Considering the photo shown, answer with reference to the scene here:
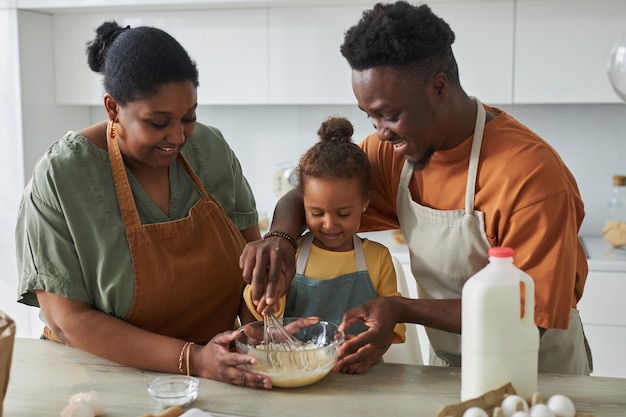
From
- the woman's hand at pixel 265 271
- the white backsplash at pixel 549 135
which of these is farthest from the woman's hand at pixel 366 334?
the white backsplash at pixel 549 135

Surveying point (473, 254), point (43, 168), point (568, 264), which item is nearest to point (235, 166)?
point (43, 168)

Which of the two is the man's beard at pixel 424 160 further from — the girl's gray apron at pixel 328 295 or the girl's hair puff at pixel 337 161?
the girl's gray apron at pixel 328 295

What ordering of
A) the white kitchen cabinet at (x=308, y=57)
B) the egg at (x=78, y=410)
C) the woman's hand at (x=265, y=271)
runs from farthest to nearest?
the white kitchen cabinet at (x=308, y=57)
the woman's hand at (x=265, y=271)
the egg at (x=78, y=410)

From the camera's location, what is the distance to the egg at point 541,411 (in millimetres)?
1207

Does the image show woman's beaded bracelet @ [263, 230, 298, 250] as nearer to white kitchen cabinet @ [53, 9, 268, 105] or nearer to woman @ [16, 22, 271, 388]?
woman @ [16, 22, 271, 388]

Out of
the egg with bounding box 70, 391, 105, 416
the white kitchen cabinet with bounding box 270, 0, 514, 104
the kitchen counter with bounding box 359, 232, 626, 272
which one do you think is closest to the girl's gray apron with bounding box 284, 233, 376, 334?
the egg with bounding box 70, 391, 105, 416

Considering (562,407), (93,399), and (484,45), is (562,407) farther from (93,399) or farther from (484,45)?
(484,45)

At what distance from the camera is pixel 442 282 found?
1715 mm

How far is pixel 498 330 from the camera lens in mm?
1278

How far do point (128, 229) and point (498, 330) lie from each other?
2.48 ft

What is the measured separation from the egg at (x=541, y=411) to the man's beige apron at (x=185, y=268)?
77 cm

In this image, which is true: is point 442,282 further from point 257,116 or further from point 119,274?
point 257,116

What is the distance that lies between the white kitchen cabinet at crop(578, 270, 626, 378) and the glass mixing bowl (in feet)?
5.73

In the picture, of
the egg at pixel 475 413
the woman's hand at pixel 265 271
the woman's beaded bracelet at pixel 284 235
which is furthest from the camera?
the woman's beaded bracelet at pixel 284 235
